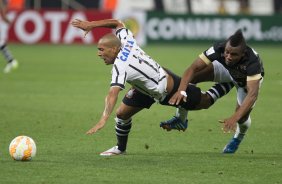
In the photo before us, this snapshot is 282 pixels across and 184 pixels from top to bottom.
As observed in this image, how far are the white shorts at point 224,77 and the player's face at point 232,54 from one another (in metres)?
0.89

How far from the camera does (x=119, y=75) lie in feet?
32.4

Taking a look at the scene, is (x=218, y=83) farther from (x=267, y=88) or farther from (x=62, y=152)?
(x=267, y=88)

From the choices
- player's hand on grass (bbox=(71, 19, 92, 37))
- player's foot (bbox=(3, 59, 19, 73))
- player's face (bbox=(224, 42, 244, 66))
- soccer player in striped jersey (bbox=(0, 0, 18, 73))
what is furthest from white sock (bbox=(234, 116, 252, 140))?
player's foot (bbox=(3, 59, 19, 73))

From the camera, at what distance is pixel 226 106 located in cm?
1764

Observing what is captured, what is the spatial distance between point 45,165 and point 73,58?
20464mm

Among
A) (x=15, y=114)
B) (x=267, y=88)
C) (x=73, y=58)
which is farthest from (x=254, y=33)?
(x=15, y=114)

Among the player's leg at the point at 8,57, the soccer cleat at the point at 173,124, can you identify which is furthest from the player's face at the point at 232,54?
the player's leg at the point at 8,57

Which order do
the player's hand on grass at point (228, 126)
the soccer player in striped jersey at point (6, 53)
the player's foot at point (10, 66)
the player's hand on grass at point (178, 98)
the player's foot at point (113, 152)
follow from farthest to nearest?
the player's foot at point (10, 66) → the soccer player in striped jersey at point (6, 53) → the player's foot at point (113, 152) → the player's hand on grass at point (178, 98) → the player's hand on grass at point (228, 126)

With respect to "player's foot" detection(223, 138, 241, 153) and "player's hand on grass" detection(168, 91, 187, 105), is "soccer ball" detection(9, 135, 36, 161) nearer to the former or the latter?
"player's hand on grass" detection(168, 91, 187, 105)

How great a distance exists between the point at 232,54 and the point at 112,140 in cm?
311

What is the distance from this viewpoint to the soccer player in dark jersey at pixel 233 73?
392 inches

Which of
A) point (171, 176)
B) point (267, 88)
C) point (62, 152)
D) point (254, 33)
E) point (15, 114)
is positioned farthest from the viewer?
point (254, 33)

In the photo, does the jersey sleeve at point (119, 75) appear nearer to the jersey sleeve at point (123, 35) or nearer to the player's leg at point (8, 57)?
the jersey sleeve at point (123, 35)

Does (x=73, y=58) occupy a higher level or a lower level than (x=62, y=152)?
lower
